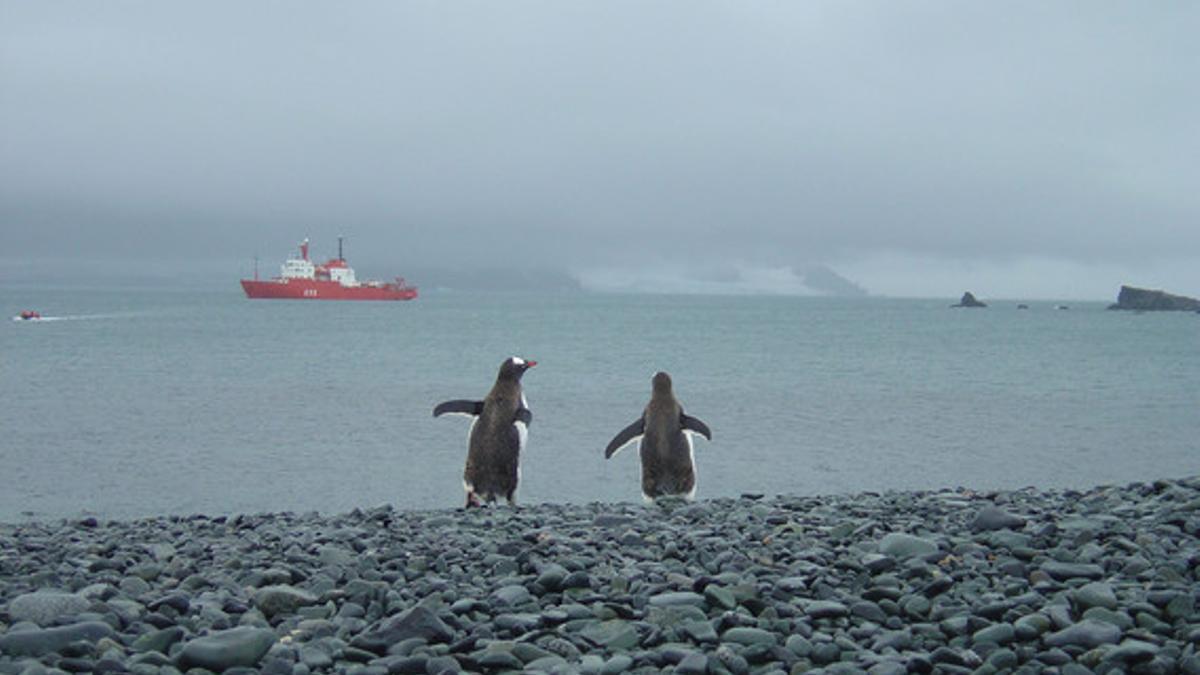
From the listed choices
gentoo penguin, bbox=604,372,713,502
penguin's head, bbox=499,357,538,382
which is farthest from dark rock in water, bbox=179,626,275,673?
penguin's head, bbox=499,357,538,382

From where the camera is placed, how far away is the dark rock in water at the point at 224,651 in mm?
4340

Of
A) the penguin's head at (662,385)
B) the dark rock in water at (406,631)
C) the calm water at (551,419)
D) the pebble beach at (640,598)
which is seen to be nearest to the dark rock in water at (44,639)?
the pebble beach at (640,598)

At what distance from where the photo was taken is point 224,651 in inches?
171

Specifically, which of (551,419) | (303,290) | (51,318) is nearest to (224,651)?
(551,419)

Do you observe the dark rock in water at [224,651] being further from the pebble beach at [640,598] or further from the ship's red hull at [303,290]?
the ship's red hull at [303,290]

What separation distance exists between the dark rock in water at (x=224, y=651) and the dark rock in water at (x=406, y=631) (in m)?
0.35

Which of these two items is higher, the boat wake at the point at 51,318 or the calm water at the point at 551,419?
the boat wake at the point at 51,318

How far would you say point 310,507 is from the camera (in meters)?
14.7

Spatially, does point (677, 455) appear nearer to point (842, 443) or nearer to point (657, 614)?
point (657, 614)

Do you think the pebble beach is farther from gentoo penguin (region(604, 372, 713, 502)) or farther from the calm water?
the calm water

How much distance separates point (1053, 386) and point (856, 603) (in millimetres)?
34629

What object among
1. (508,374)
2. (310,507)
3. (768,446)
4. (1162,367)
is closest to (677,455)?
(508,374)

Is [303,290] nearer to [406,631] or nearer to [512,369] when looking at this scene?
[512,369]

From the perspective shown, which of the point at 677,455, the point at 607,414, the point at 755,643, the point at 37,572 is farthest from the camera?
the point at 607,414
